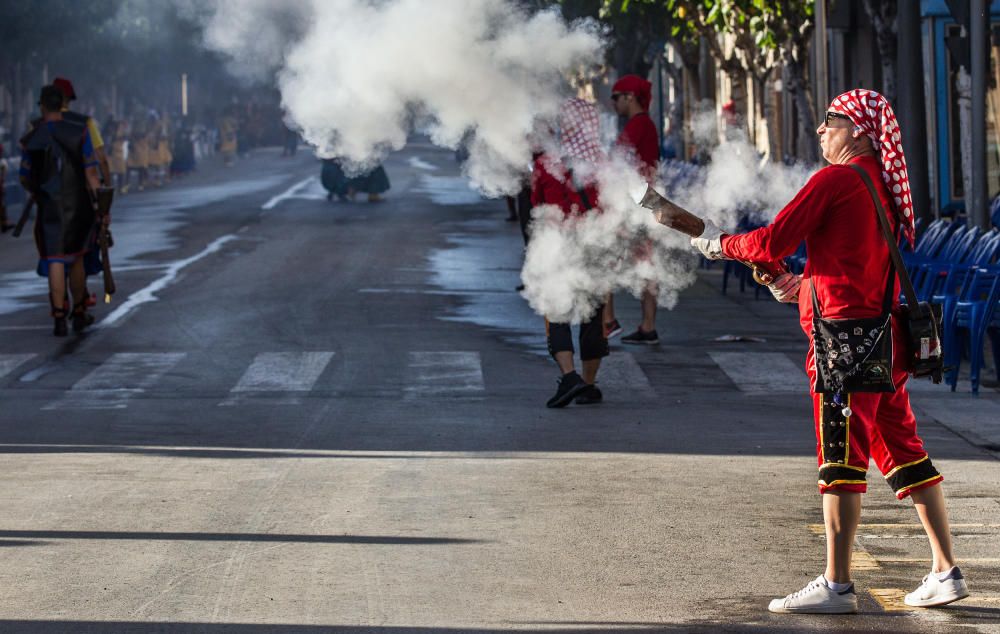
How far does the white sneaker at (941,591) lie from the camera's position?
6.15 m

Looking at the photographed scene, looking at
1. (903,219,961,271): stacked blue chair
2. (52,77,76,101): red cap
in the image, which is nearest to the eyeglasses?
(903,219,961,271): stacked blue chair

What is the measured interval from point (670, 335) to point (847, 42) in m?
18.3

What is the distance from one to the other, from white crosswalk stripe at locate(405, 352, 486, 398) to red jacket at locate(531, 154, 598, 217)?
1458 millimetres

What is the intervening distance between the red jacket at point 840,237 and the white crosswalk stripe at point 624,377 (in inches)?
216

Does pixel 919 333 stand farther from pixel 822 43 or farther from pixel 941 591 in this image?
pixel 822 43

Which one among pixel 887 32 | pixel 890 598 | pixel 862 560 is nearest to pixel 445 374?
pixel 862 560

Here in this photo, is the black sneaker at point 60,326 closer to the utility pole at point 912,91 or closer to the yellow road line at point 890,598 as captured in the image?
the utility pole at point 912,91

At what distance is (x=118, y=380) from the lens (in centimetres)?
1254

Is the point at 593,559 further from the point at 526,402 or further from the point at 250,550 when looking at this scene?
the point at 526,402

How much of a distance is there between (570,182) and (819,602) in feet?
16.7

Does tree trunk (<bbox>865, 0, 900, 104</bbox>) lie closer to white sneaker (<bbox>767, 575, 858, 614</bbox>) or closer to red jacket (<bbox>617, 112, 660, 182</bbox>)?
red jacket (<bbox>617, 112, 660, 182</bbox>)

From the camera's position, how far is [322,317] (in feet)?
53.0

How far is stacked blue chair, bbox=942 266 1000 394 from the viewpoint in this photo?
11.8 meters

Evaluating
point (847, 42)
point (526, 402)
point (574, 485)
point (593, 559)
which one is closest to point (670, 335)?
point (526, 402)
